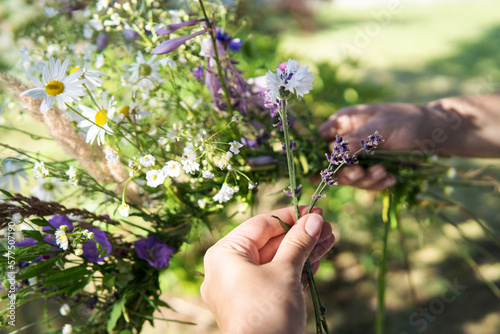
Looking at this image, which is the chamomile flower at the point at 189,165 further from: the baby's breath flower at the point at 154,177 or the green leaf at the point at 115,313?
the green leaf at the point at 115,313

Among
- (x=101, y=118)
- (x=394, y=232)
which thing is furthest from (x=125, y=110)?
(x=394, y=232)

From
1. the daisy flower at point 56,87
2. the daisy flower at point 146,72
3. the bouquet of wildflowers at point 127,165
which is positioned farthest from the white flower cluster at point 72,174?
the daisy flower at point 146,72

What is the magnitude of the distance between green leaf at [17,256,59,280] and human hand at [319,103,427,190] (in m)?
0.71

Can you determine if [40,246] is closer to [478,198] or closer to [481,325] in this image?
[481,325]

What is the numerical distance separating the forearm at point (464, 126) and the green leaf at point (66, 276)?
3.25 ft

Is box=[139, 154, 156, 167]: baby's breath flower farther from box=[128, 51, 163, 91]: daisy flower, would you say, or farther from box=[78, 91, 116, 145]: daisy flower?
box=[128, 51, 163, 91]: daisy flower

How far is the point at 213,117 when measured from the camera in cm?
77

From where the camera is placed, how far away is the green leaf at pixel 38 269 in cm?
55

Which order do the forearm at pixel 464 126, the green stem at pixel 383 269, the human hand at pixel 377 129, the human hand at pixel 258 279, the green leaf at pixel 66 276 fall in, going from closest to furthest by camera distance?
the human hand at pixel 258 279 → the green leaf at pixel 66 276 → the green stem at pixel 383 269 → the human hand at pixel 377 129 → the forearm at pixel 464 126

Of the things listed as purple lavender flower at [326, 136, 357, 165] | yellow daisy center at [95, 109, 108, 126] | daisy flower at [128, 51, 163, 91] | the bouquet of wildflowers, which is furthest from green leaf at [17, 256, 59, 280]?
purple lavender flower at [326, 136, 357, 165]

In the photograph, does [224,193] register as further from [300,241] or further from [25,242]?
[25,242]

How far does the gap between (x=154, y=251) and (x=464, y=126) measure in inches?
41.7

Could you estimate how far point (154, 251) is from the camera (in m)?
0.68

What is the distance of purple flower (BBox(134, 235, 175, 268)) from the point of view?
2.17 feet
